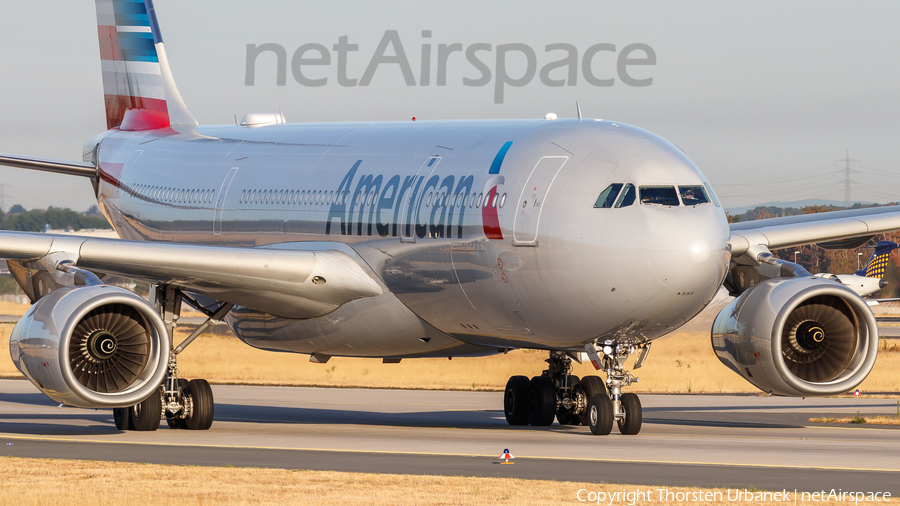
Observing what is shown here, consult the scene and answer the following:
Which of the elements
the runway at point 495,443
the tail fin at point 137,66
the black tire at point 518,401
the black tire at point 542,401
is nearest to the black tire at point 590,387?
the black tire at point 542,401

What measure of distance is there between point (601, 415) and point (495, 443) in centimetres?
159

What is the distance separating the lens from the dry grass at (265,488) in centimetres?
1348

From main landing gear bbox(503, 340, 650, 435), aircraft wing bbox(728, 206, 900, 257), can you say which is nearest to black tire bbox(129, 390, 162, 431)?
main landing gear bbox(503, 340, 650, 435)

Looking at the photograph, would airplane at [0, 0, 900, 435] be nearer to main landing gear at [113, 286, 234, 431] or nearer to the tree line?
main landing gear at [113, 286, 234, 431]

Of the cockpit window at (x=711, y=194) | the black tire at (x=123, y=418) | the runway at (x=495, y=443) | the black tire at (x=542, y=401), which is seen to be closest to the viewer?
the runway at (x=495, y=443)

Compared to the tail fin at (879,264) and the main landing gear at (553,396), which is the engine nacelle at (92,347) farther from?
the tail fin at (879,264)

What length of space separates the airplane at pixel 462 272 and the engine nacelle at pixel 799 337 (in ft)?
0.11

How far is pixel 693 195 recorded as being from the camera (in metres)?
18.4

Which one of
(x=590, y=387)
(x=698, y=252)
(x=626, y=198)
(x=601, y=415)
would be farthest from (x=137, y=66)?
(x=698, y=252)

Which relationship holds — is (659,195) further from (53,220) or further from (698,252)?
(53,220)

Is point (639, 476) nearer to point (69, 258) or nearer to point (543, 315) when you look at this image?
point (543, 315)

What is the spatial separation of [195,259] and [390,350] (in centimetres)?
369

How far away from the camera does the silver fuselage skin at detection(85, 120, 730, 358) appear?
18.1 m

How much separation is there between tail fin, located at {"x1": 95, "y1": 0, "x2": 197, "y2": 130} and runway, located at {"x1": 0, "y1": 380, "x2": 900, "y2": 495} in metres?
7.10
